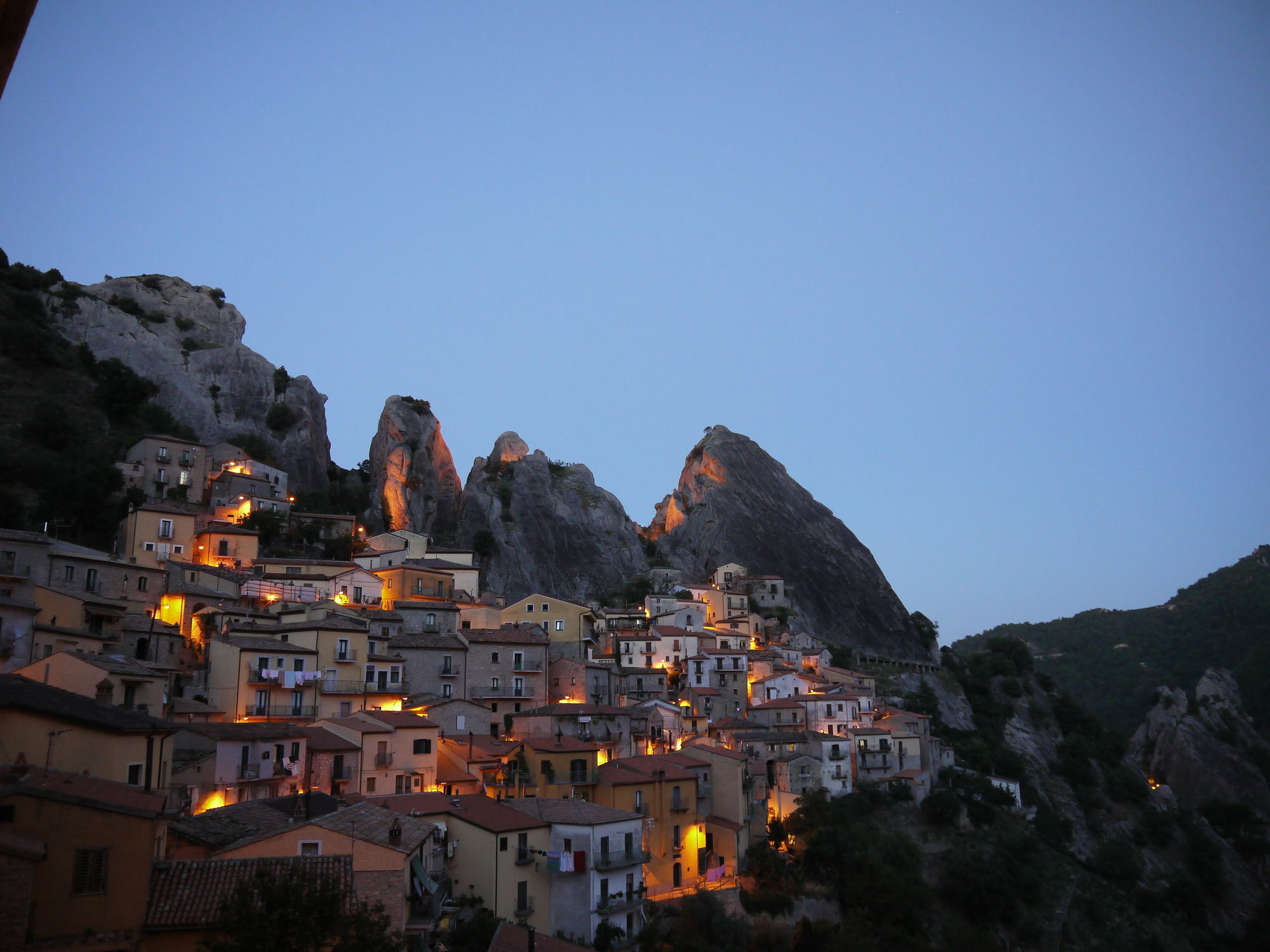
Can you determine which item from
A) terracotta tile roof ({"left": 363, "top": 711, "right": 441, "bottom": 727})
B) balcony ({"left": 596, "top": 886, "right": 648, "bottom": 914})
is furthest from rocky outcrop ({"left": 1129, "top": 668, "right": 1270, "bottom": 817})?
terracotta tile roof ({"left": 363, "top": 711, "right": 441, "bottom": 727})

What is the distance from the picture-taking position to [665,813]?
40156mm

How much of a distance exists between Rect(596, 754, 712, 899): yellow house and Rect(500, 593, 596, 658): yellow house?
55.7 ft

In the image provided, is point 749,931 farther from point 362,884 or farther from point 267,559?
point 267,559

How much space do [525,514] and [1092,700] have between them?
7849 centimetres

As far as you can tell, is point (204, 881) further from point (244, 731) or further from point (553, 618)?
point (553, 618)

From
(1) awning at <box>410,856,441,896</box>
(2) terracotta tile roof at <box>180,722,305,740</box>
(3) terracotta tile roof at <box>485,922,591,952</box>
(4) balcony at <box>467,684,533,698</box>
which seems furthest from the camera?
(4) balcony at <box>467,684,533,698</box>

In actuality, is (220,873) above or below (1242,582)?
below

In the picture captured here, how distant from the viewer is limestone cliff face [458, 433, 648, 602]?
8719 cm

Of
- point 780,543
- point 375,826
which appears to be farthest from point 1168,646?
point 375,826

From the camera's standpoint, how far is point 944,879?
Answer: 166 ft

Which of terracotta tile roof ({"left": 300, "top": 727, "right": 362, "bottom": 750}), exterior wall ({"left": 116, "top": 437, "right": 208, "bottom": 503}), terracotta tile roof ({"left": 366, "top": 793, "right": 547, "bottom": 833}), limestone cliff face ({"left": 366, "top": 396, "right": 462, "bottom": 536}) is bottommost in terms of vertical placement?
terracotta tile roof ({"left": 366, "top": 793, "right": 547, "bottom": 833})

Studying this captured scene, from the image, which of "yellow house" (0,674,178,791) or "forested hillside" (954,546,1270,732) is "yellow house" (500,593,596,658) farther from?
"forested hillside" (954,546,1270,732)

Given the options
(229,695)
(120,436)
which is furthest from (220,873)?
(120,436)

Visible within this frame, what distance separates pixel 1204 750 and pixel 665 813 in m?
75.1
